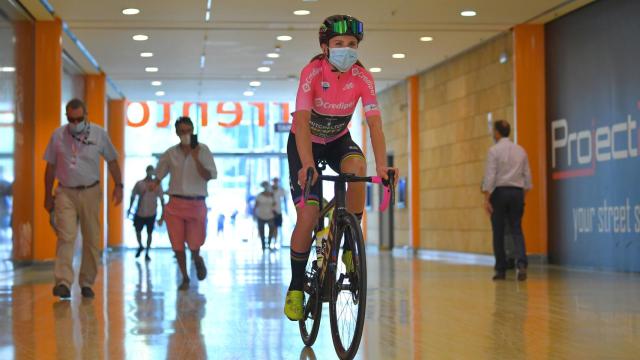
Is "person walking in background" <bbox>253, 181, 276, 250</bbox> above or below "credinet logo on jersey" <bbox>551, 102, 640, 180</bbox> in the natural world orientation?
below

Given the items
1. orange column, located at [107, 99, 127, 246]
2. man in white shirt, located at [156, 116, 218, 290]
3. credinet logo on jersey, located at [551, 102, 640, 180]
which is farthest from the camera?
orange column, located at [107, 99, 127, 246]

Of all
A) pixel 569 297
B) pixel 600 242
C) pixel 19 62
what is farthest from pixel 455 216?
pixel 569 297

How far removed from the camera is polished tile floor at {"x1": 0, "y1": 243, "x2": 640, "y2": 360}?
4758 mm

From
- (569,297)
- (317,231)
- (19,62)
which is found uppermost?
(19,62)

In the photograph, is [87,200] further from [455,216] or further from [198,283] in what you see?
[455,216]

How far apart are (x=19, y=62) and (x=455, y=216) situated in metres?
8.69

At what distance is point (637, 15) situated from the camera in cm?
1220

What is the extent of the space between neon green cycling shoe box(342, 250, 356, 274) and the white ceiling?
32.4ft

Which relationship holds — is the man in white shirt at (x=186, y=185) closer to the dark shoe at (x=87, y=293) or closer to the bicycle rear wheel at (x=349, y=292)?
the dark shoe at (x=87, y=293)

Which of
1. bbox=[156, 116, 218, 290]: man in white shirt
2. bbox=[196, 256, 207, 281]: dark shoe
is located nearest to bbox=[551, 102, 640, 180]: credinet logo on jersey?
bbox=[156, 116, 218, 290]: man in white shirt

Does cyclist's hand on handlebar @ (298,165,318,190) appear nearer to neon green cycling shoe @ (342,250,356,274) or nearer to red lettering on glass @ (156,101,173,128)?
neon green cycling shoe @ (342,250,356,274)

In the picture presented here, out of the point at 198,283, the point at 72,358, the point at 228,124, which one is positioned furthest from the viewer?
the point at 228,124

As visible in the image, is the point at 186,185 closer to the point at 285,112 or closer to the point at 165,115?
the point at 165,115

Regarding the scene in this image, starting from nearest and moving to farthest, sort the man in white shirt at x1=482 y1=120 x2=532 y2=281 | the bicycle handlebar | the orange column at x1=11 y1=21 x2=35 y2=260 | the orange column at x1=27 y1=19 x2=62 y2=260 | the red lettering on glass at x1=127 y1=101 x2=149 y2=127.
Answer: the bicycle handlebar < the man in white shirt at x1=482 y1=120 x2=532 y2=281 < the orange column at x1=11 y1=21 x2=35 y2=260 < the orange column at x1=27 y1=19 x2=62 y2=260 < the red lettering on glass at x1=127 y1=101 x2=149 y2=127
